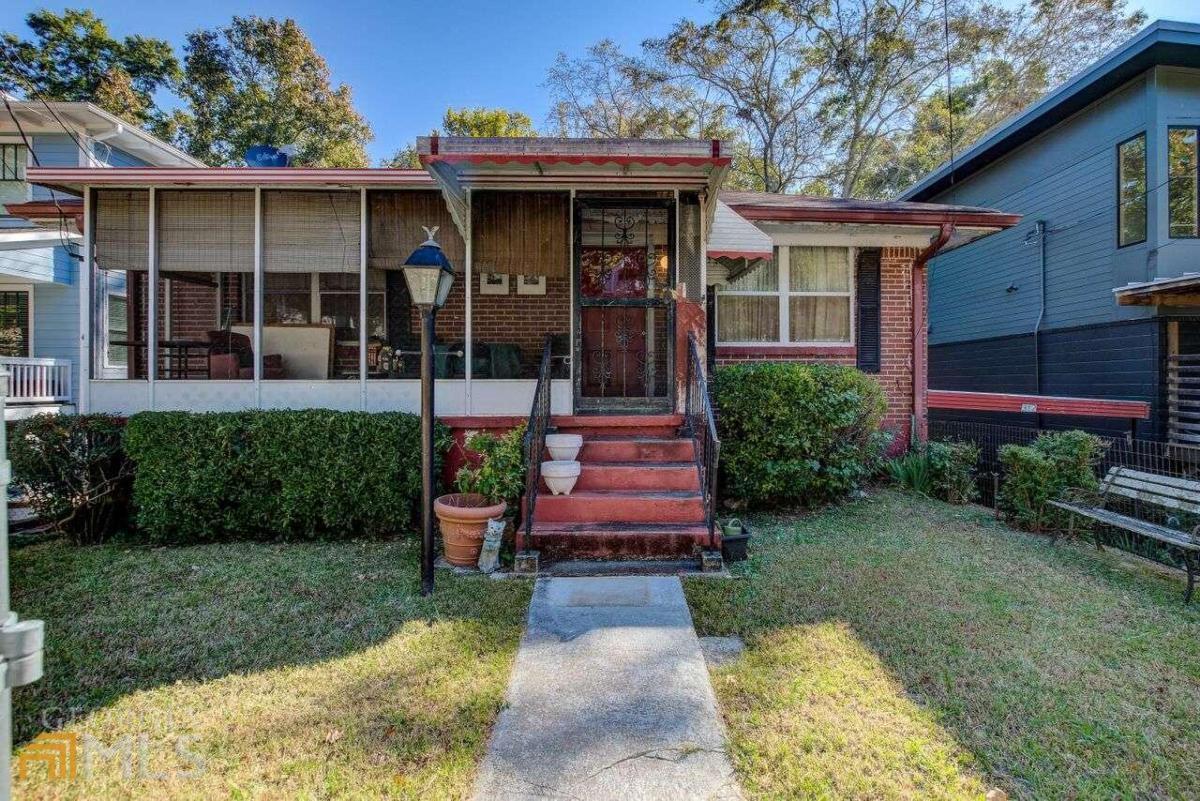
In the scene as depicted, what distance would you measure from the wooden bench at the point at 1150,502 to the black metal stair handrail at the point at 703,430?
315 centimetres

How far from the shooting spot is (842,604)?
379 cm

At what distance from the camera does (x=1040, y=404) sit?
9.12 metres

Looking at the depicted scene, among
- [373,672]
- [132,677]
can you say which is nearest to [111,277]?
[132,677]

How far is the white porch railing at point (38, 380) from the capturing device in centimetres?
959

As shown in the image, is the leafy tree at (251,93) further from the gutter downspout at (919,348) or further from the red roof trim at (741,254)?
the gutter downspout at (919,348)

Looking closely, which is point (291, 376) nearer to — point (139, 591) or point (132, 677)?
point (139, 591)

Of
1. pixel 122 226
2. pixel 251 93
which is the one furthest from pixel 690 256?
pixel 251 93

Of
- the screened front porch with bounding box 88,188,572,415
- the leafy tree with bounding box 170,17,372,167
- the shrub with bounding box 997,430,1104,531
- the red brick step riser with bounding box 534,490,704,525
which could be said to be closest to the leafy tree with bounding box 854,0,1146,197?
the shrub with bounding box 997,430,1104,531

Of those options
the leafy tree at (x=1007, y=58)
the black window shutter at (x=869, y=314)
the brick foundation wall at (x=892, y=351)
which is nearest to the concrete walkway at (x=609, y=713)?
the brick foundation wall at (x=892, y=351)

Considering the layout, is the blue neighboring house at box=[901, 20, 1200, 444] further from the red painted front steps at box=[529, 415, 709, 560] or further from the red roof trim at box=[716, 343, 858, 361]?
the red painted front steps at box=[529, 415, 709, 560]

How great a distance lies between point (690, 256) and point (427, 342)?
10.2 feet

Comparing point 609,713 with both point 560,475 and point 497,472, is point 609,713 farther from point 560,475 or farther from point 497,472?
point 497,472

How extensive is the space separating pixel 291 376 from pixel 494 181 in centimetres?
382

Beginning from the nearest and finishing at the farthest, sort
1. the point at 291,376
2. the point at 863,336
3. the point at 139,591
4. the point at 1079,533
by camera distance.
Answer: the point at 139,591 < the point at 1079,533 < the point at 291,376 < the point at 863,336
